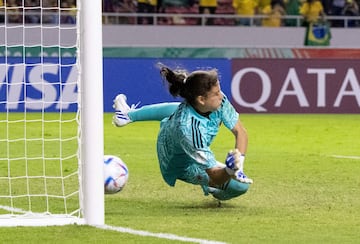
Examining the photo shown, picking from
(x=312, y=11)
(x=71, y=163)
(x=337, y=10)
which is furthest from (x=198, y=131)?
(x=337, y=10)

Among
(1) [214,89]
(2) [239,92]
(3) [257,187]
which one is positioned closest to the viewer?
(1) [214,89]

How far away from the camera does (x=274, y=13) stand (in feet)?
90.2

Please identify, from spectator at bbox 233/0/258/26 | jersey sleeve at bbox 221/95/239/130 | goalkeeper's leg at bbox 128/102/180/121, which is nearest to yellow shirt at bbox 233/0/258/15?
spectator at bbox 233/0/258/26

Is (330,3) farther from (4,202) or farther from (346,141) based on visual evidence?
(4,202)

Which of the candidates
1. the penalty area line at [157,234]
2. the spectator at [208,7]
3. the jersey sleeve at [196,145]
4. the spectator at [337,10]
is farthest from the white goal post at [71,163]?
the spectator at [337,10]

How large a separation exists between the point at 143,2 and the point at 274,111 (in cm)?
659

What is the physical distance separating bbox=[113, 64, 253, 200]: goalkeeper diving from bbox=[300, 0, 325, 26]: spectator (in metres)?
18.7

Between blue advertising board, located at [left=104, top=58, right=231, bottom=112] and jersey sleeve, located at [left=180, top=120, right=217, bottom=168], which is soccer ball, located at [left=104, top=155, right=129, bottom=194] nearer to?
jersey sleeve, located at [left=180, top=120, right=217, bottom=168]

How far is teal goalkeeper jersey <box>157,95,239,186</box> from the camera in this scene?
27.7 feet

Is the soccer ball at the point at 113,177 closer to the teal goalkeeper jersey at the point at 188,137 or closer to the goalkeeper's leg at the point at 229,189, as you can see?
the teal goalkeeper jersey at the point at 188,137

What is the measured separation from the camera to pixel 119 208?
889cm

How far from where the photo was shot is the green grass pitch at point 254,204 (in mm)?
7391

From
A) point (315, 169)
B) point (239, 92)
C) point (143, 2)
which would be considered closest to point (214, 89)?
point (315, 169)

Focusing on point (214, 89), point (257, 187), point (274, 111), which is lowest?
point (274, 111)
